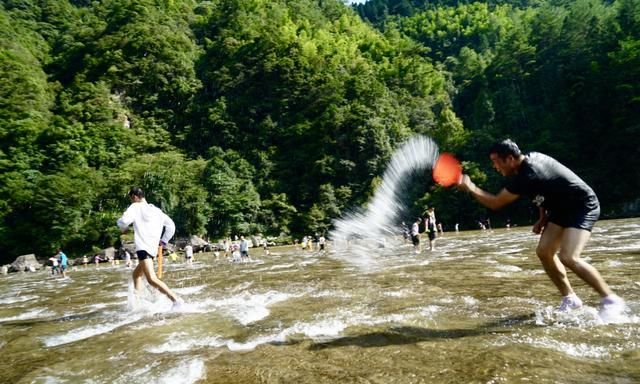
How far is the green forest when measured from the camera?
184ft

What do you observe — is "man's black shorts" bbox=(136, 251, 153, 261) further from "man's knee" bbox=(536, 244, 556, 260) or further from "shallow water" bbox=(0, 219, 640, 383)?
"man's knee" bbox=(536, 244, 556, 260)

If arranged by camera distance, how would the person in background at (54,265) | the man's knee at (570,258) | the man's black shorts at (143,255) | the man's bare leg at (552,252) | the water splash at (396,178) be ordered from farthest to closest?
the water splash at (396,178) < the person in background at (54,265) < the man's black shorts at (143,255) < the man's bare leg at (552,252) < the man's knee at (570,258)

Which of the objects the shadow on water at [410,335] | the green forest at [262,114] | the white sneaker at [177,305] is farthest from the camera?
the green forest at [262,114]

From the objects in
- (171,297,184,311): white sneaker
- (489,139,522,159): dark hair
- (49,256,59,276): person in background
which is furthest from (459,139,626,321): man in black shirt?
(49,256,59,276): person in background

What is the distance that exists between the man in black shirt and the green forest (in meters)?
51.3

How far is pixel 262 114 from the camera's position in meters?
85.3

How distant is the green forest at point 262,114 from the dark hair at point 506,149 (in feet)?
170

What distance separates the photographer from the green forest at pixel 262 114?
5612cm

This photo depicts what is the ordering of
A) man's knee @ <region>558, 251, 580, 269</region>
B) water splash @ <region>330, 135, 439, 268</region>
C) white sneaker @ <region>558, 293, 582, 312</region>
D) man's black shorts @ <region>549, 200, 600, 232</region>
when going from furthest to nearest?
water splash @ <region>330, 135, 439, 268</region> → white sneaker @ <region>558, 293, 582, 312</region> → man's black shorts @ <region>549, 200, 600, 232</region> → man's knee @ <region>558, 251, 580, 269</region>

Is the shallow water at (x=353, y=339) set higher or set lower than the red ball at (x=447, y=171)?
lower

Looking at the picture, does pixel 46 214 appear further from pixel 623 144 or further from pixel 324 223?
pixel 623 144

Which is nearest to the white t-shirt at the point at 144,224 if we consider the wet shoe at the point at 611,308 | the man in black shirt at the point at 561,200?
the man in black shirt at the point at 561,200

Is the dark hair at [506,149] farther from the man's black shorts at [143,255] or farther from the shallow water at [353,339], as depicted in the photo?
the man's black shorts at [143,255]

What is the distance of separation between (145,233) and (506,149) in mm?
5285
